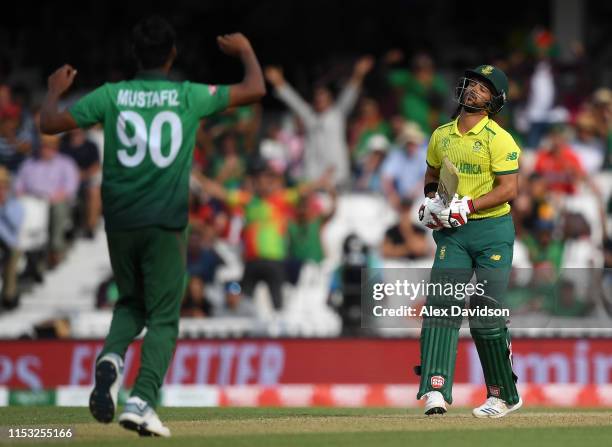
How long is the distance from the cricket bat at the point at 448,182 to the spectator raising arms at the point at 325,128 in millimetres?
10451

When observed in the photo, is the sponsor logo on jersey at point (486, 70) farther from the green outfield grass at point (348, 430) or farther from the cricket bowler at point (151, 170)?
the green outfield grass at point (348, 430)

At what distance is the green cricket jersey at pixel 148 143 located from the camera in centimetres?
796

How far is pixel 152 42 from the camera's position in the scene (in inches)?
314

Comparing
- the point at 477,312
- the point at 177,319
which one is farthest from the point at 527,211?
the point at 177,319

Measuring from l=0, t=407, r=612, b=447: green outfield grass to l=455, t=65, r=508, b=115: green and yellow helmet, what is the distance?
1.97m

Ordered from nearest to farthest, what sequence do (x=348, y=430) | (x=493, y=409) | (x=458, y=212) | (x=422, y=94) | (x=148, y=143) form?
(x=148, y=143) < (x=348, y=430) < (x=458, y=212) < (x=493, y=409) < (x=422, y=94)

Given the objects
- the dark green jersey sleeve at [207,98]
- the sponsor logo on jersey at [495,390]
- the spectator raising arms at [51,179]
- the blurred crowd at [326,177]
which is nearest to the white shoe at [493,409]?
the sponsor logo on jersey at [495,390]

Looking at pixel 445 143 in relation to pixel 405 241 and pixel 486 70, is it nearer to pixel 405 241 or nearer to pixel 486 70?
pixel 486 70

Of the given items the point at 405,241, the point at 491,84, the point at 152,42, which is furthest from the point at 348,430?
the point at 405,241

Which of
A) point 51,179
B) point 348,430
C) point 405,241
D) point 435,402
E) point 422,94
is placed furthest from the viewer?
point 422,94

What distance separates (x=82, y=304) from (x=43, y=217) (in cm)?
123

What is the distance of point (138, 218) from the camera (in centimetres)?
794

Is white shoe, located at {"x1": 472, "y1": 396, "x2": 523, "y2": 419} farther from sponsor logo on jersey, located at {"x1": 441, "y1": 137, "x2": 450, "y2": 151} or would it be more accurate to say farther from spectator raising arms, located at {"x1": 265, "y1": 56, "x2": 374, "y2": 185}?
spectator raising arms, located at {"x1": 265, "y1": 56, "x2": 374, "y2": 185}

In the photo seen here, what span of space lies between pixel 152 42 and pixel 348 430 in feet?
8.24
